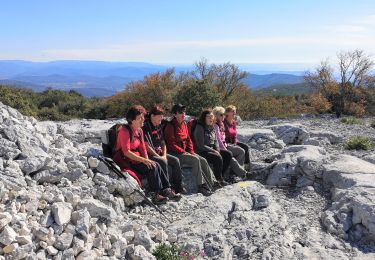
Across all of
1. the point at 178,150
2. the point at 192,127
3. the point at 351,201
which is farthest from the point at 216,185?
the point at 351,201

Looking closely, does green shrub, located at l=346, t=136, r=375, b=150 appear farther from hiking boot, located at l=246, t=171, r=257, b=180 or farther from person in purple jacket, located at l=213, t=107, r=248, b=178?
person in purple jacket, located at l=213, t=107, r=248, b=178

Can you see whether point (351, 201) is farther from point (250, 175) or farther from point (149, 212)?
point (149, 212)

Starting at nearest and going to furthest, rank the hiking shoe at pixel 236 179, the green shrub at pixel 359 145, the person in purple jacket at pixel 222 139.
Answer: the hiking shoe at pixel 236 179
the person in purple jacket at pixel 222 139
the green shrub at pixel 359 145

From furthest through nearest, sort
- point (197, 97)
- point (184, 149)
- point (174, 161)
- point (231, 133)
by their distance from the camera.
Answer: point (197, 97) → point (231, 133) → point (184, 149) → point (174, 161)

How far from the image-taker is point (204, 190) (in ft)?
26.9

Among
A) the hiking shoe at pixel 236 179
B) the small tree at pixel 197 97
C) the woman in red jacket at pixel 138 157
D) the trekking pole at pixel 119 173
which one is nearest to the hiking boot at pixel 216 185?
the hiking shoe at pixel 236 179

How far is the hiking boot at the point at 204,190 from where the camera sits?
26.6 ft

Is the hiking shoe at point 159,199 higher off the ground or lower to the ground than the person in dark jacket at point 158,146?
lower

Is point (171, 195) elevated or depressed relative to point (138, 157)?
depressed

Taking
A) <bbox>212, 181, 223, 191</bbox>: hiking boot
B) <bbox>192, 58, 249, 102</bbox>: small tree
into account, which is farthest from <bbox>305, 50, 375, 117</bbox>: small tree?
<bbox>212, 181, 223, 191</bbox>: hiking boot

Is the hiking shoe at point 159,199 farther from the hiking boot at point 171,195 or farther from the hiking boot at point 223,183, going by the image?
the hiking boot at point 223,183

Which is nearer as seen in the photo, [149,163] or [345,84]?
[149,163]

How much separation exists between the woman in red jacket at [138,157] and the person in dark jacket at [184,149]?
921 millimetres

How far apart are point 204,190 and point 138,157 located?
5.49 feet
